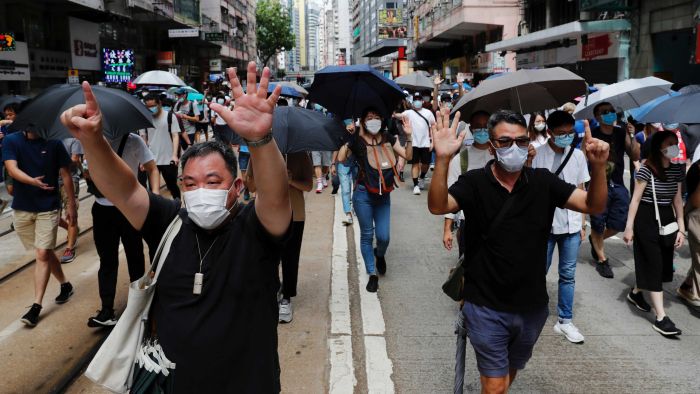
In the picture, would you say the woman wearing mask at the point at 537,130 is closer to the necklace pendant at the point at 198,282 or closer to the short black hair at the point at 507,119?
the short black hair at the point at 507,119

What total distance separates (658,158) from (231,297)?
4.21 m

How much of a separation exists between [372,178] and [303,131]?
3.82ft

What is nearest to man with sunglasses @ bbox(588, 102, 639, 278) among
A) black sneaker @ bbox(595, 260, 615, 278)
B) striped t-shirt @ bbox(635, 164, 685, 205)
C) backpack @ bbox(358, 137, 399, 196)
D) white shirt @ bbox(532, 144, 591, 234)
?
black sneaker @ bbox(595, 260, 615, 278)

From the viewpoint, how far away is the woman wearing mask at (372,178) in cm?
580

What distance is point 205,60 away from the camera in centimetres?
5341

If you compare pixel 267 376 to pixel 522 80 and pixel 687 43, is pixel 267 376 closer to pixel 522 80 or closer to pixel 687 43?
pixel 522 80

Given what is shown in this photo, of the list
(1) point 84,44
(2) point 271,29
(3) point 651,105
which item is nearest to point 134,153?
(3) point 651,105

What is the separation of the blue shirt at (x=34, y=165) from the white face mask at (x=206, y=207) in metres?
3.73

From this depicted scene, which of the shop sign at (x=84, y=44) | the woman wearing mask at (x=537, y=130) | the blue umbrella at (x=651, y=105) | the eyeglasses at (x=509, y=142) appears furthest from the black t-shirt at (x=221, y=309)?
the shop sign at (x=84, y=44)

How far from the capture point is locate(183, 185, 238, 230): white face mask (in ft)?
7.06

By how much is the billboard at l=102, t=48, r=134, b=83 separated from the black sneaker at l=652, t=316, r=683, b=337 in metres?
27.0

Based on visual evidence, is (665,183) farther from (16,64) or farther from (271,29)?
(271,29)

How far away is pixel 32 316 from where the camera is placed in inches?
196

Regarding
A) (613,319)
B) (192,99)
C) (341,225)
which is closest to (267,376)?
(613,319)
